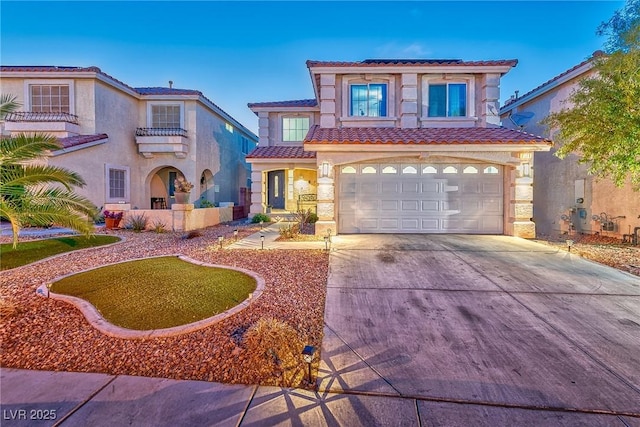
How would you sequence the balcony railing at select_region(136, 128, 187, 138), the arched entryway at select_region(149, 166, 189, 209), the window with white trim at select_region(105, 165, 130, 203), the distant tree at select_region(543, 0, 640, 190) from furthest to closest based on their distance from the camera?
the arched entryway at select_region(149, 166, 189, 209), the balcony railing at select_region(136, 128, 187, 138), the window with white trim at select_region(105, 165, 130, 203), the distant tree at select_region(543, 0, 640, 190)

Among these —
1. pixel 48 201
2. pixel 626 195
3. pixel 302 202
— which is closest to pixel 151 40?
pixel 302 202

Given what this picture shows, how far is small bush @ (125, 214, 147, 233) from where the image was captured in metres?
12.7

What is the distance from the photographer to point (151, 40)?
59.5 ft

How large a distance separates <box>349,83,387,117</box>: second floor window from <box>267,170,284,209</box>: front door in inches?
442

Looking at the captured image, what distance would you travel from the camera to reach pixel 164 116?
1762 centimetres

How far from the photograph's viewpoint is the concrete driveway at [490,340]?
274 centimetres

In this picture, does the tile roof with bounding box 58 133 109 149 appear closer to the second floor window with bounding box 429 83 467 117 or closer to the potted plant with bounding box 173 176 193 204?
the potted plant with bounding box 173 176 193 204

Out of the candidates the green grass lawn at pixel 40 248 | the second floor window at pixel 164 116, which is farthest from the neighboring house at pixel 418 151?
the second floor window at pixel 164 116

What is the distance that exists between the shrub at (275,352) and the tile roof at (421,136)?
7.59m

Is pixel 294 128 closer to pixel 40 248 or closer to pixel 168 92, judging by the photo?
pixel 168 92

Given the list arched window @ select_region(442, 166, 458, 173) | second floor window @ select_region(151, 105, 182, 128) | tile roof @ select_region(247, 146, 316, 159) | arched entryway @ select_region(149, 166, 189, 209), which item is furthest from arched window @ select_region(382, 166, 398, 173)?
arched entryway @ select_region(149, 166, 189, 209)

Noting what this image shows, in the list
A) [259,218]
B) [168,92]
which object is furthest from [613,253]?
[168,92]

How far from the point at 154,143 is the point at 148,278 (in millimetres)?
13343

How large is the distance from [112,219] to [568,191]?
18859 mm
